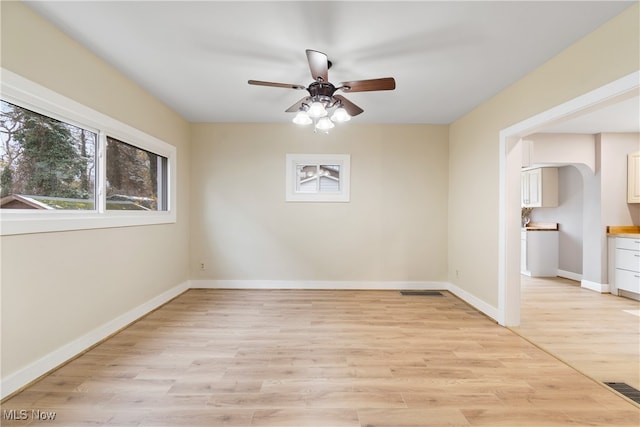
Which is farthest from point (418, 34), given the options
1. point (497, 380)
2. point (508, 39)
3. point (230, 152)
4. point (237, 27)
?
point (230, 152)

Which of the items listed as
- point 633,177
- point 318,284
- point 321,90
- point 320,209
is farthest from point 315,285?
point 633,177

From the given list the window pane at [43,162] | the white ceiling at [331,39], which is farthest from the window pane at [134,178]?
the white ceiling at [331,39]

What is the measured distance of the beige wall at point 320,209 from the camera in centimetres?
440

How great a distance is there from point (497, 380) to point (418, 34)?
2689 millimetres

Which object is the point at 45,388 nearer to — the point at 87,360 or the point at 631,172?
the point at 87,360

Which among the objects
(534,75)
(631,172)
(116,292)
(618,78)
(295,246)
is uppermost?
(534,75)

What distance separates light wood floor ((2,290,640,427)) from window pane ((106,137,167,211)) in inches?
54.4

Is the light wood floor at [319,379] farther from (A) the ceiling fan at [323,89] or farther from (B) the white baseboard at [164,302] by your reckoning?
(A) the ceiling fan at [323,89]

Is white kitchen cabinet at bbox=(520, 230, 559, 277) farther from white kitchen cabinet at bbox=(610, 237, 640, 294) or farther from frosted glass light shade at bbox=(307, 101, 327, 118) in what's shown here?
frosted glass light shade at bbox=(307, 101, 327, 118)

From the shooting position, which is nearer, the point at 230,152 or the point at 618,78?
the point at 618,78

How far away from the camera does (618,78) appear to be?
1.92 meters

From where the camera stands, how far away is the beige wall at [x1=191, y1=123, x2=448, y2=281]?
173 inches

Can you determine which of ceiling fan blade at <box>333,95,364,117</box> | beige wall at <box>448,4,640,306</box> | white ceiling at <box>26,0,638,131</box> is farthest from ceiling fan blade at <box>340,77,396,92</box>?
beige wall at <box>448,4,640,306</box>

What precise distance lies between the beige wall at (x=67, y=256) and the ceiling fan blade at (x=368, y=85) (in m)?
2.25
